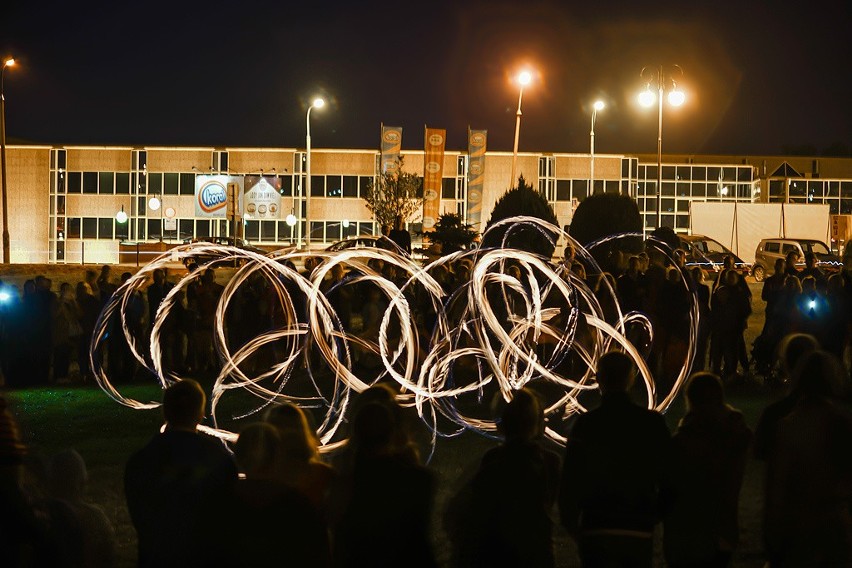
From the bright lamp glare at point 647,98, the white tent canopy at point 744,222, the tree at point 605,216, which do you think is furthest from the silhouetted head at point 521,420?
the white tent canopy at point 744,222

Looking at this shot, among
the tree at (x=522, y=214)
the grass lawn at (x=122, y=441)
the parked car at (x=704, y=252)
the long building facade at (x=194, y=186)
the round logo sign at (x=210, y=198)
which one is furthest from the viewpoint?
the long building facade at (x=194, y=186)

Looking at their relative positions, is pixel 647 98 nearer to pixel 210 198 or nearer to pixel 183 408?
pixel 183 408

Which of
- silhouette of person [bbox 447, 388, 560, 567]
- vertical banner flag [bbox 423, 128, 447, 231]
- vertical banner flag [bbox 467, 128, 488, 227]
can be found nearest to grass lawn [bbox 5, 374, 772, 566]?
silhouette of person [bbox 447, 388, 560, 567]

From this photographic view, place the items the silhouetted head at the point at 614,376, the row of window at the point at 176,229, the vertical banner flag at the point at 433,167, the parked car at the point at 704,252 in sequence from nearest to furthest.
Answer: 1. the silhouetted head at the point at 614,376
2. the parked car at the point at 704,252
3. the vertical banner flag at the point at 433,167
4. the row of window at the point at 176,229

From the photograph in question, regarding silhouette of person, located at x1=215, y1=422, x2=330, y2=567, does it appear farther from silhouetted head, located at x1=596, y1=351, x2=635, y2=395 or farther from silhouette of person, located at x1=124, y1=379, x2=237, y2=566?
silhouetted head, located at x1=596, y1=351, x2=635, y2=395

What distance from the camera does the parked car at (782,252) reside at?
42.4m

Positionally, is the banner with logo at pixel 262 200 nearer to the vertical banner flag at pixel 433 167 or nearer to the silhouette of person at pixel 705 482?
the vertical banner flag at pixel 433 167

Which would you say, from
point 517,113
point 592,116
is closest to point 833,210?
point 592,116

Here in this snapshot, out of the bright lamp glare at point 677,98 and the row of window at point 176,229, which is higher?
the bright lamp glare at point 677,98

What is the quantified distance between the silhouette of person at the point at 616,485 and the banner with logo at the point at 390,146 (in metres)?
47.1

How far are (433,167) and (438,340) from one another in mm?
34543

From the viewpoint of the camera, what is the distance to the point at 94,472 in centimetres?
1076

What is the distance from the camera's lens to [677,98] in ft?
99.5

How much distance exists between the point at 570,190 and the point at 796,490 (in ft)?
198
